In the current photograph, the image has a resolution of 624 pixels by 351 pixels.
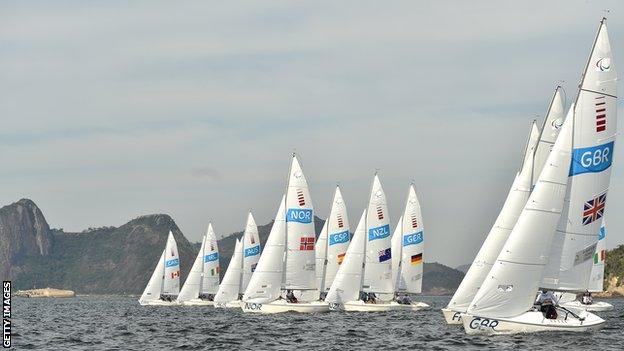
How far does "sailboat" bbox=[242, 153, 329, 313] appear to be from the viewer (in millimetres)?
67375

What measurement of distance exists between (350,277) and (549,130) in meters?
24.6

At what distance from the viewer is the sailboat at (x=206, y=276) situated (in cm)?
10544

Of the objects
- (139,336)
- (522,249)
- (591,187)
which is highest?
(591,187)

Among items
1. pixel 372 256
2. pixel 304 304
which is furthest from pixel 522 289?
pixel 372 256

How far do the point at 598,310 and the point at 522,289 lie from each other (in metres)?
42.7

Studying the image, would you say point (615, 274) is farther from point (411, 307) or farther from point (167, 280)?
point (411, 307)

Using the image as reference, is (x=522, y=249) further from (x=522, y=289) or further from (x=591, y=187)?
(x=591, y=187)

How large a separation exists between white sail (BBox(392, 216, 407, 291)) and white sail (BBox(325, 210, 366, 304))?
24.8ft

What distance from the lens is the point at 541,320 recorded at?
132ft

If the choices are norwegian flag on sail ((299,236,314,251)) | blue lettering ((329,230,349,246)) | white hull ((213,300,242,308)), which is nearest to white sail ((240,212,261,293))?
white hull ((213,300,242,308))

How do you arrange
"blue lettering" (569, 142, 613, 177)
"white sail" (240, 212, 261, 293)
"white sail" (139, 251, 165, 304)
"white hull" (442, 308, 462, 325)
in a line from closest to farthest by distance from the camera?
"blue lettering" (569, 142, 613, 177) → "white hull" (442, 308, 462, 325) → "white sail" (240, 212, 261, 293) → "white sail" (139, 251, 165, 304)

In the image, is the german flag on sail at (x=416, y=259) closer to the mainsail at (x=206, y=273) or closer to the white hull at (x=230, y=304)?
the white hull at (x=230, y=304)

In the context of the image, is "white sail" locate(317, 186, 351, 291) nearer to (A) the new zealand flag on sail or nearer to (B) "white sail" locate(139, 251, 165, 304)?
(A) the new zealand flag on sail

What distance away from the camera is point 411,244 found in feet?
270
